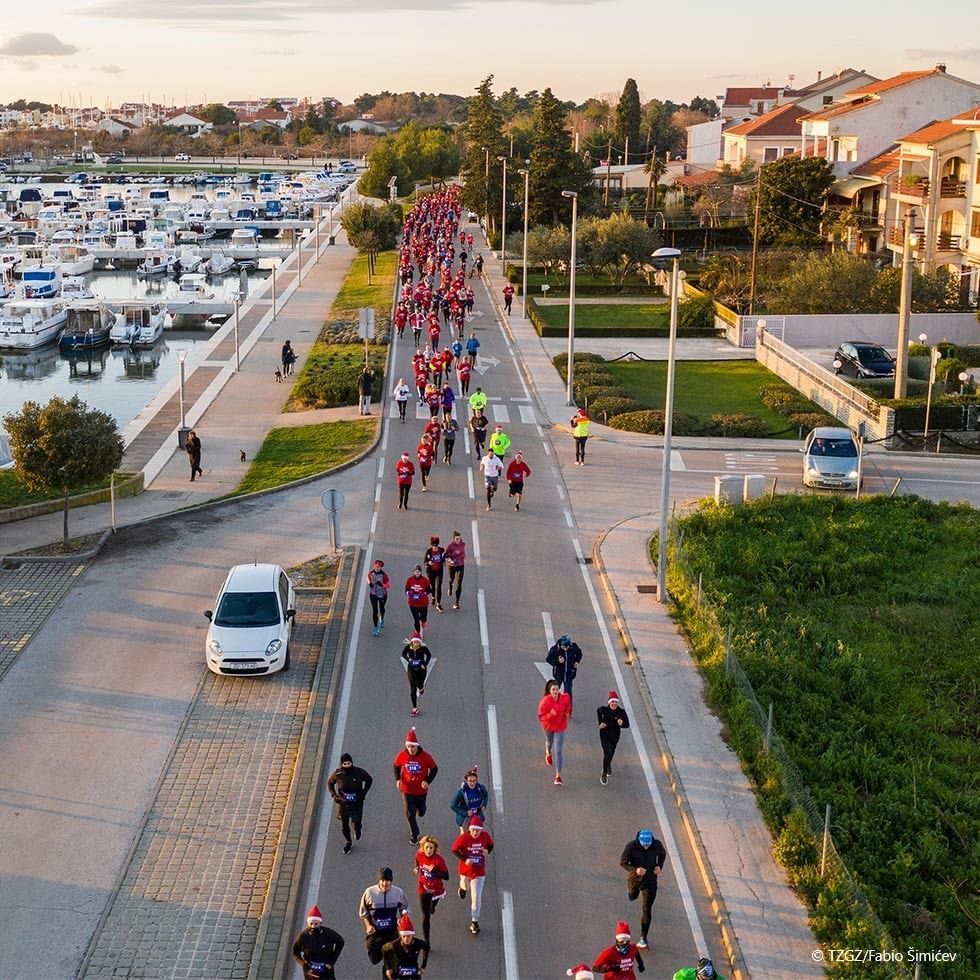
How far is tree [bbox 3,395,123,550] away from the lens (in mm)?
25391

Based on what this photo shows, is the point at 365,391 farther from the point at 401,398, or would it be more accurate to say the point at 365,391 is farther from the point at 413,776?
the point at 413,776

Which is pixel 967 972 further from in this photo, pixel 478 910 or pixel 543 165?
pixel 543 165

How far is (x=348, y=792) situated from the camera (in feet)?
46.6

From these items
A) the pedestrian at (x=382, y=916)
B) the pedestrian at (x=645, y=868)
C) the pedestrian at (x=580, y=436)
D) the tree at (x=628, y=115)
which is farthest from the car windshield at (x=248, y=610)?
the tree at (x=628, y=115)

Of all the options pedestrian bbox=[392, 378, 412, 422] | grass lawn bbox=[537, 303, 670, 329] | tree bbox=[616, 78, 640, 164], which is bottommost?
pedestrian bbox=[392, 378, 412, 422]

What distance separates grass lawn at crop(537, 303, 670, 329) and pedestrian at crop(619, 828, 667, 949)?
138ft

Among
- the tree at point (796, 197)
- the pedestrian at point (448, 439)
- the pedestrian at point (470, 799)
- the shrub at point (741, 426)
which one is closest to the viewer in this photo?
the pedestrian at point (470, 799)

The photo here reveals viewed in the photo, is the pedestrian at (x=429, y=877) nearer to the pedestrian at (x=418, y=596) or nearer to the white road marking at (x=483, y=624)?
the white road marking at (x=483, y=624)

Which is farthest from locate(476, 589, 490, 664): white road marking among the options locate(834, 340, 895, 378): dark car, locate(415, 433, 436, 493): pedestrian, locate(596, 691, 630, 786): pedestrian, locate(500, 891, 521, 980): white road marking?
locate(834, 340, 895, 378): dark car

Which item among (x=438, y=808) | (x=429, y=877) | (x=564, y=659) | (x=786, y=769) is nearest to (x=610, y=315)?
(x=564, y=659)

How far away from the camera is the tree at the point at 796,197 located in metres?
69.1

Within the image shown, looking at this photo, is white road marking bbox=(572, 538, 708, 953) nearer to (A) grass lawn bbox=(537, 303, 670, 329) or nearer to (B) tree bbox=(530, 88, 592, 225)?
(A) grass lawn bbox=(537, 303, 670, 329)

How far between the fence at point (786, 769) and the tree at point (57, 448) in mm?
11370

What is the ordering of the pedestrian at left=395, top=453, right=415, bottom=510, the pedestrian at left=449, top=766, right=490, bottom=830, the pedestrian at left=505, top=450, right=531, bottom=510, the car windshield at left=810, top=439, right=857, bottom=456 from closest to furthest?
the pedestrian at left=449, top=766, right=490, bottom=830 < the pedestrian at left=395, top=453, right=415, bottom=510 < the pedestrian at left=505, top=450, right=531, bottom=510 < the car windshield at left=810, top=439, right=857, bottom=456
